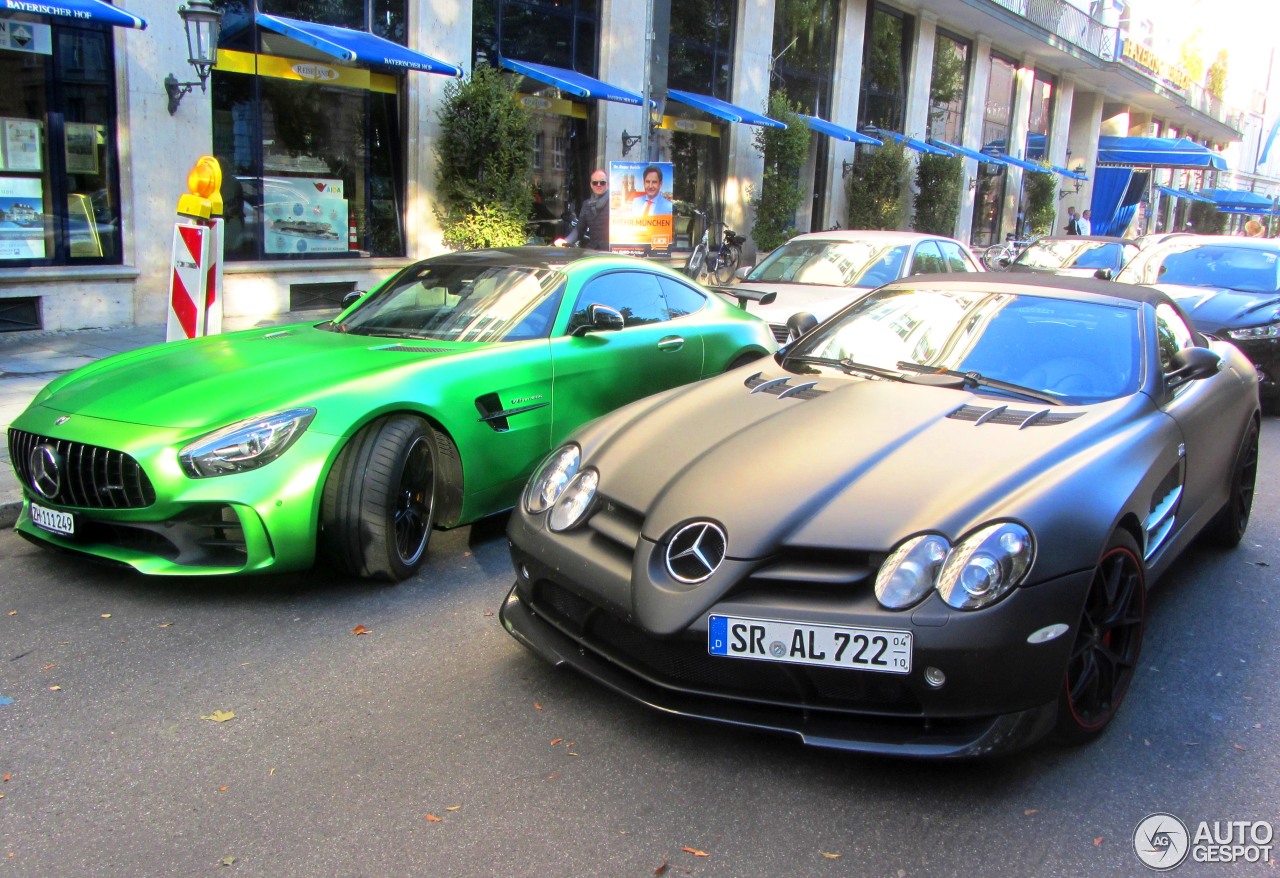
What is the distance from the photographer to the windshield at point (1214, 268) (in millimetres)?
10328

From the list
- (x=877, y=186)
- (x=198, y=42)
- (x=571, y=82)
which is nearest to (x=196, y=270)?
(x=198, y=42)

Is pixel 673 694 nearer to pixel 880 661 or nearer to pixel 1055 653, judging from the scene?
pixel 880 661

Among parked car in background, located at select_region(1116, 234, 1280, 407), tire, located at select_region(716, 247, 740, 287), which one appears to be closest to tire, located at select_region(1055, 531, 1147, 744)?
parked car in background, located at select_region(1116, 234, 1280, 407)

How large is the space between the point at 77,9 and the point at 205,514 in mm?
6905

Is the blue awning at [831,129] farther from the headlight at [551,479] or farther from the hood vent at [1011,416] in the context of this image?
the headlight at [551,479]

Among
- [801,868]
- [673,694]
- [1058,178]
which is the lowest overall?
[801,868]

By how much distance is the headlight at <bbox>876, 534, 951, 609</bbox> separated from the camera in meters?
2.75

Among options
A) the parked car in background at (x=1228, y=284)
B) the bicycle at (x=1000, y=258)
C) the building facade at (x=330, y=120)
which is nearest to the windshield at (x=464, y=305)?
the building facade at (x=330, y=120)

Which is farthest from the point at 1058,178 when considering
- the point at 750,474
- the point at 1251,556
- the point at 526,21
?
the point at 750,474

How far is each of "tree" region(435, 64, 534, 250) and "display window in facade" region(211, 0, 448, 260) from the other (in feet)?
2.11

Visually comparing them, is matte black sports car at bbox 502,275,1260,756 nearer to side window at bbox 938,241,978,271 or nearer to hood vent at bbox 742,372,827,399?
hood vent at bbox 742,372,827,399

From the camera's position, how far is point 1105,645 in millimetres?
3160

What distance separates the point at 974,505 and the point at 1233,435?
2642mm

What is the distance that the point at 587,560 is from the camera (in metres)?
3.17
